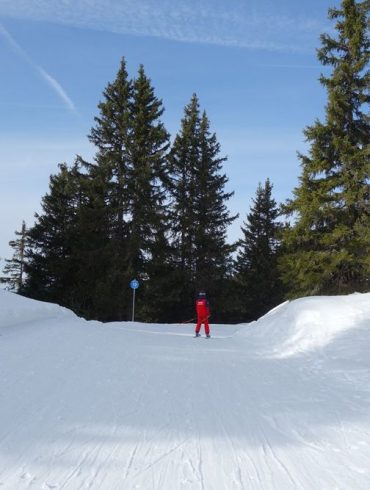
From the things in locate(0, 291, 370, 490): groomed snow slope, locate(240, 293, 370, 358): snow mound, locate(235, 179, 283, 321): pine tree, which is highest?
locate(235, 179, 283, 321): pine tree

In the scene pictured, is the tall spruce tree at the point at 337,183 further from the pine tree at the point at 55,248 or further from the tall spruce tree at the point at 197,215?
the pine tree at the point at 55,248

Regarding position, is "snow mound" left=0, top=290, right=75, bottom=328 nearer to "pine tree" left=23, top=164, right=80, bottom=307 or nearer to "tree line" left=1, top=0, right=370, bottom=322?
"tree line" left=1, top=0, right=370, bottom=322

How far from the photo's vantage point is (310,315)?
41.9 ft

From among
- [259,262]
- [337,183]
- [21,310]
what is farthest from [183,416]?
[259,262]

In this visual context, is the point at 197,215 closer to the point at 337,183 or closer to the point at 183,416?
the point at 337,183

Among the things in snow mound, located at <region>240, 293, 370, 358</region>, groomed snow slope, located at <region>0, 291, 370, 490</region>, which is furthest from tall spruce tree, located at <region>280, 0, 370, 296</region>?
groomed snow slope, located at <region>0, 291, 370, 490</region>

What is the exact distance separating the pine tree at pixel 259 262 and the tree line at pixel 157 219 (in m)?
0.15

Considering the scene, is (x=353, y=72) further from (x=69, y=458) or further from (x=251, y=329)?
(x=69, y=458)

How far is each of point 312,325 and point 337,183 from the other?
994 cm

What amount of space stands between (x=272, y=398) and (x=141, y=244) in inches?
952

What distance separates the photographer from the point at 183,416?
4.87 metres

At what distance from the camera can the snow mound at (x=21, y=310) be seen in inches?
475

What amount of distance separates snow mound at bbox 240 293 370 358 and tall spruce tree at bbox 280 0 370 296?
5.19 metres

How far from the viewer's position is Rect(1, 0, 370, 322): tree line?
20.6 metres
